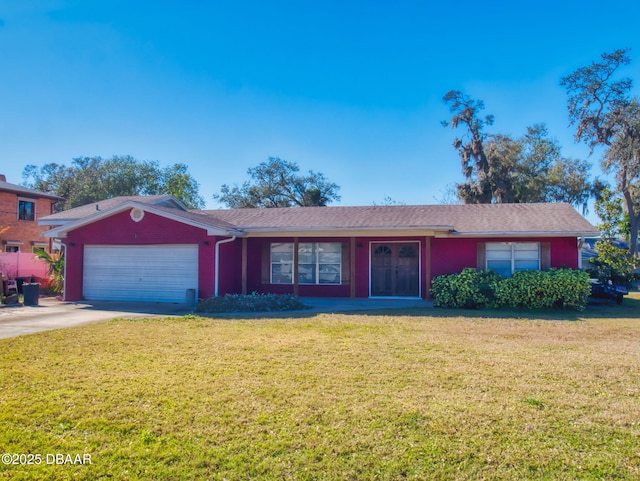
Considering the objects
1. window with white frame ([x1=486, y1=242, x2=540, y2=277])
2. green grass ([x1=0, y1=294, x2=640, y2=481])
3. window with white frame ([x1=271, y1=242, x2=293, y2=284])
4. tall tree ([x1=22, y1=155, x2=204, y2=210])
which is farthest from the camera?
tall tree ([x1=22, y1=155, x2=204, y2=210])

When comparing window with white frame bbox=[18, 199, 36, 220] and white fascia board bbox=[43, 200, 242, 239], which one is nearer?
white fascia board bbox=[43, 200, 242, 239]

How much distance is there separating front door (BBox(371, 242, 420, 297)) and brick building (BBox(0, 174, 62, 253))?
18.3 metres

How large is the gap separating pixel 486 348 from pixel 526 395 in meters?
2.55

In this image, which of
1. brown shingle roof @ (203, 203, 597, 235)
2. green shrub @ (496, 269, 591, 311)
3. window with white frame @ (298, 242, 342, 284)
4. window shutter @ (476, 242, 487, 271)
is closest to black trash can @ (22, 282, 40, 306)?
brown shingle roof @ (203, 203, 597, 235)

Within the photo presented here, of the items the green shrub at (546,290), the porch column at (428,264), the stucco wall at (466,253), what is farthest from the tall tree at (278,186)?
the green shrub at (546,290)

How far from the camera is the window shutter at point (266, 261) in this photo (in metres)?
15.9

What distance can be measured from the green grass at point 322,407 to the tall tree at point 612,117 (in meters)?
23.1

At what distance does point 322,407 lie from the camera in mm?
4371

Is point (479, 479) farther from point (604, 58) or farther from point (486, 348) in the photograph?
point (604, 58)

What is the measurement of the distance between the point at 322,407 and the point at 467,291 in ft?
30.9

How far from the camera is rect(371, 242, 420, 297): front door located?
49.7 feet

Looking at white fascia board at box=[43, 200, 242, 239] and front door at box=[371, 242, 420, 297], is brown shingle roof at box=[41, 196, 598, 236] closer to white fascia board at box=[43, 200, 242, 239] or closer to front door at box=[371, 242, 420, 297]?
white fascia board at box=[43, 200, 242, 239]

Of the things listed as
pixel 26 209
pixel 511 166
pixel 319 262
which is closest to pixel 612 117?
pixel 511 166

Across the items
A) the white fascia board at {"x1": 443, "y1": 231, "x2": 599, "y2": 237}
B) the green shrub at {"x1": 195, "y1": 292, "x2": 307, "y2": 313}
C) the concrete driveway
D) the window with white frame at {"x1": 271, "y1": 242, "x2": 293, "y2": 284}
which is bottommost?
the concrete driveway
